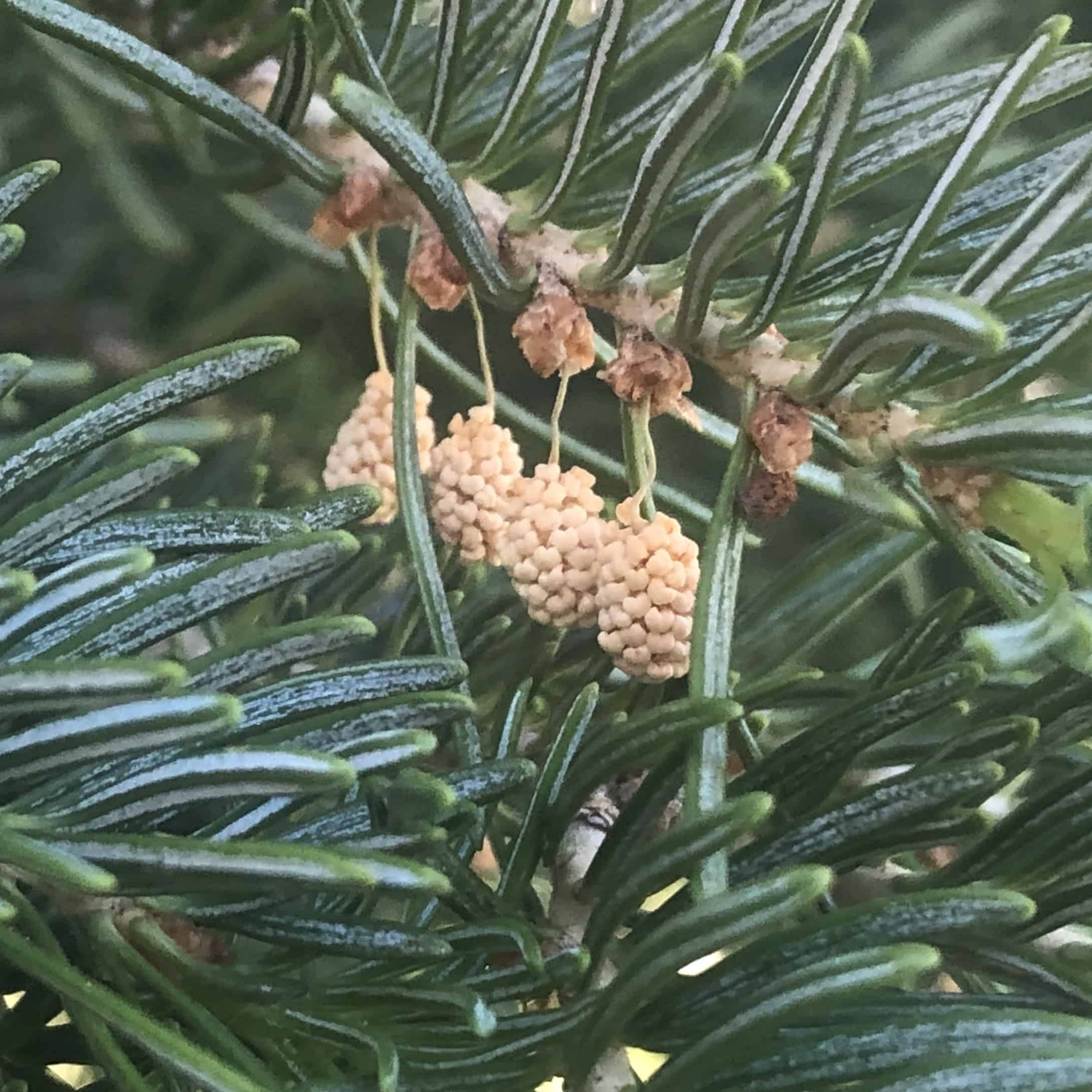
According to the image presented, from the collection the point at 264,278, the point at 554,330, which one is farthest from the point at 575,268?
the point at 264,278

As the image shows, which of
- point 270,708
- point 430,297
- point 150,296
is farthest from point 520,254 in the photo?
point 150,296

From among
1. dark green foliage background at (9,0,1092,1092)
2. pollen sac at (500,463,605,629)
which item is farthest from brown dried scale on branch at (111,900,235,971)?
pollen sac at (500,463,605,629)

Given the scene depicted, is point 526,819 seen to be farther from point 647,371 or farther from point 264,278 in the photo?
point 264,278

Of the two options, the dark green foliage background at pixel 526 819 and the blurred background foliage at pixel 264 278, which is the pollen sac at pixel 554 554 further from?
the blurred background foliage at pixel 264 278

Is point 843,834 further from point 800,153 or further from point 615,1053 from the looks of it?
point 800,153

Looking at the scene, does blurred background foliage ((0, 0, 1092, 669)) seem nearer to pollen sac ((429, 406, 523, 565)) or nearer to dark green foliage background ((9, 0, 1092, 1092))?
dark green foliage background ((9, 0, 1092, 1092))

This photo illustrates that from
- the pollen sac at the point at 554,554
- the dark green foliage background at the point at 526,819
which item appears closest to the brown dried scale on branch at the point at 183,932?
the dark green foliage background at the point at 526,819
